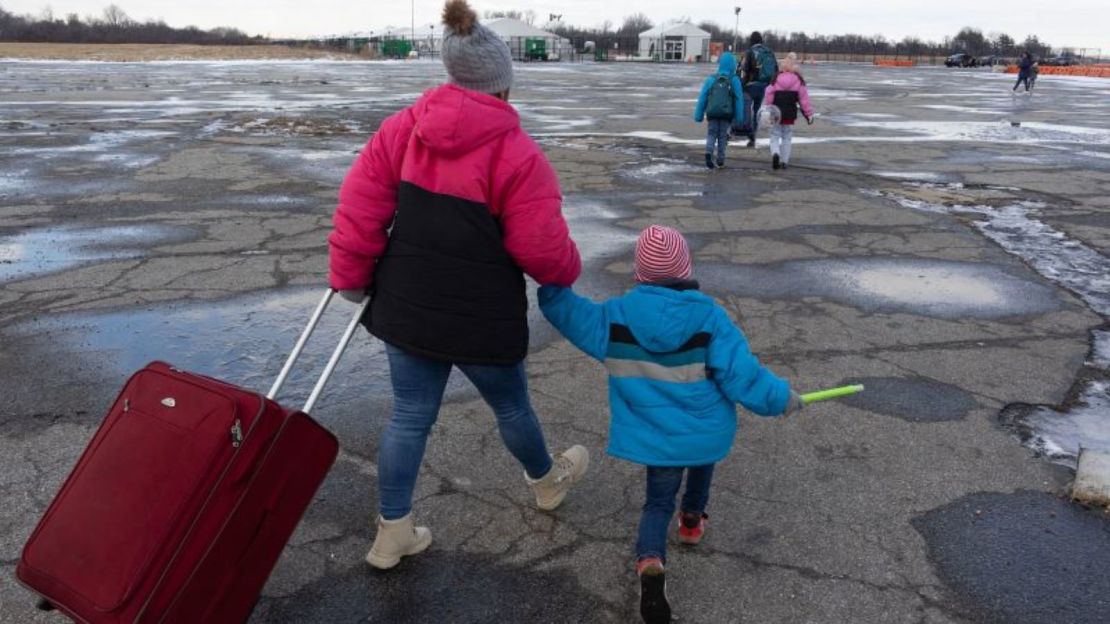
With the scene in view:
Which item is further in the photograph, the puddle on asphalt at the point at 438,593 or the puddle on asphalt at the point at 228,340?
the puddle on asphalt at the point at 228,340

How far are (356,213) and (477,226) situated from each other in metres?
0.39

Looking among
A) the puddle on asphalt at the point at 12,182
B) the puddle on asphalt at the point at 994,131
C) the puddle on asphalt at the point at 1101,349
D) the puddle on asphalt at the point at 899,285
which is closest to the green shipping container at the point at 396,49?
the puddle on asphalt at the point at 994,131

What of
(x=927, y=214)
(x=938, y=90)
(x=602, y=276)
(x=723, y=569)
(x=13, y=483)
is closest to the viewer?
(x=723, y=569)

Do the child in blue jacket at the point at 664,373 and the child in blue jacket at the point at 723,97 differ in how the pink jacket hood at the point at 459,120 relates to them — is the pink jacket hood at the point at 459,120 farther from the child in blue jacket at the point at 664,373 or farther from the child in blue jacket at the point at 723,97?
the child in blue jacket at the point at 723,97

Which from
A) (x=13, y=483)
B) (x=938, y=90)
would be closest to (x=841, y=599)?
(x=13, y=483)

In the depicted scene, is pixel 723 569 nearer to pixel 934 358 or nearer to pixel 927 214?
pixel 934 358

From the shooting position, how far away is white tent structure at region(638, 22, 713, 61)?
80.7m

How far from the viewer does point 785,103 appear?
11.6m

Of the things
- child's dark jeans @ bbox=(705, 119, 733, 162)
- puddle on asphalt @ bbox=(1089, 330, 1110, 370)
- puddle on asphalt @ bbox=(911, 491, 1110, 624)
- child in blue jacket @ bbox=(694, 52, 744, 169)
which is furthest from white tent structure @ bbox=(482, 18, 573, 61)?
puddle on asphalt @ bbox=(911, 491, 1110, 624)

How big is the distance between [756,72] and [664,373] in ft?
42.5

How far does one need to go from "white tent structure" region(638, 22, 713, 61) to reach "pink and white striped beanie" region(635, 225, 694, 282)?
82.8 metres

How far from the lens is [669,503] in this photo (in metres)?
2.82

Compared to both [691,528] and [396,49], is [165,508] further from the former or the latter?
[396,49]

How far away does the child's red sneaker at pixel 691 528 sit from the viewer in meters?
3.12
